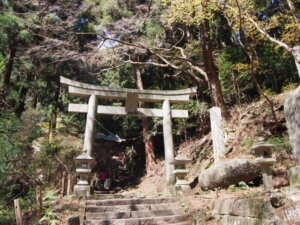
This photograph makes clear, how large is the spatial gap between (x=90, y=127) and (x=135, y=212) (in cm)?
352

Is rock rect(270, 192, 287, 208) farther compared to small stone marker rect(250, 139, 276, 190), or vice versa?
small stone marker rect(250, 139, 276, 190)

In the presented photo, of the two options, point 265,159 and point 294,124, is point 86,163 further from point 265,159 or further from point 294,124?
point 294,124

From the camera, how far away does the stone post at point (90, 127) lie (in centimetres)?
774

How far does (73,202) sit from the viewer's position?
5668 millimetres

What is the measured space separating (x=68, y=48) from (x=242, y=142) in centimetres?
814

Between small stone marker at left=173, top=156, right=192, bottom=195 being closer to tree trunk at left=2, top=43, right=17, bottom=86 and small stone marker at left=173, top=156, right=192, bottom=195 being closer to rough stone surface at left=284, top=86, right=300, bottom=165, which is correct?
rough stone surface at left=284, top=86, right=300, bottom=165

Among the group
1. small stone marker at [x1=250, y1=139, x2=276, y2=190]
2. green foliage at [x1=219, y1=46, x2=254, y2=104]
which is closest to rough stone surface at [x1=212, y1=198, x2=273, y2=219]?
small stone marker at [x1=250, y1=139, x2=276, y2=190]

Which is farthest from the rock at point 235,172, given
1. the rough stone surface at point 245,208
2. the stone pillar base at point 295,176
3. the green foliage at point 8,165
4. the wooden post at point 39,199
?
the green foliage at point 8,165

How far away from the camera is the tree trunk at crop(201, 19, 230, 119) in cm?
945

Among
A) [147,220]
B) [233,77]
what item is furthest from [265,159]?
[233,77]

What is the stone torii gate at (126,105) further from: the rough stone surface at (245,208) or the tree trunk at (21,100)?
the tree trunk at (21,100)

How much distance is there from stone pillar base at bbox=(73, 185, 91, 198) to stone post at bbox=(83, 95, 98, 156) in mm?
1386

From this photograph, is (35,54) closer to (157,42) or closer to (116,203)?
(157,42)

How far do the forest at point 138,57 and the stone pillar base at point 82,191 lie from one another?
9.11 feet
